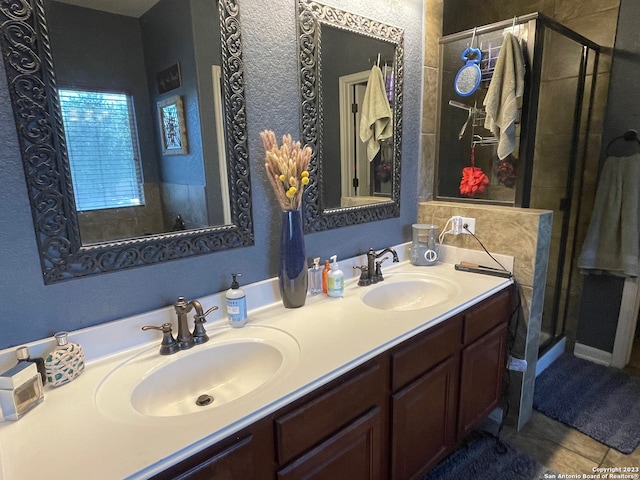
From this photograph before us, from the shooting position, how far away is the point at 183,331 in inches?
45.1

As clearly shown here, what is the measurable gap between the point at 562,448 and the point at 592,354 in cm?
100

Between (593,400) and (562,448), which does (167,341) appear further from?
(593,400)

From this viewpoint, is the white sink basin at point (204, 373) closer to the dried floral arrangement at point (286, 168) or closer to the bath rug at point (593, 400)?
the dried floral arrangement at point (286, 168)

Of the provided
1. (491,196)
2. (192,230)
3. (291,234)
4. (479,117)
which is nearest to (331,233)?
(291,234)

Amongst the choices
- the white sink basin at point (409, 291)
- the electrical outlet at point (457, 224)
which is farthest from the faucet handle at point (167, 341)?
the electrical outlet at point (457, 224)

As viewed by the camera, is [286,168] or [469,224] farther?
[469,224]

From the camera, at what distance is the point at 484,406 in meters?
1.72

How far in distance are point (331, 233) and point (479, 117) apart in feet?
3.34

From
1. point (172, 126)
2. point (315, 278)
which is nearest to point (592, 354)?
point (315, 278)

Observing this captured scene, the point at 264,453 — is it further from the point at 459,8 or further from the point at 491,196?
the point at 459,8

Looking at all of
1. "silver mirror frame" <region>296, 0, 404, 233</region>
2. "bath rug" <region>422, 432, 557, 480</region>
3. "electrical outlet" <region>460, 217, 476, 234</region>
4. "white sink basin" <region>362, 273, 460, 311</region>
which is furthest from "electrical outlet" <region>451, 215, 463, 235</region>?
"bath rug" <region>422, 432, 557, 480</region>

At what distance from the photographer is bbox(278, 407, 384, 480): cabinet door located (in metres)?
0.98

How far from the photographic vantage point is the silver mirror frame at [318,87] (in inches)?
56.5

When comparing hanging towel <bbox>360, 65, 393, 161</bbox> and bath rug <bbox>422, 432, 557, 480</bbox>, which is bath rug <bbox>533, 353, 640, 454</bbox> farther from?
hanging towel <bbox>360, 65, 393, 161</bbox>
